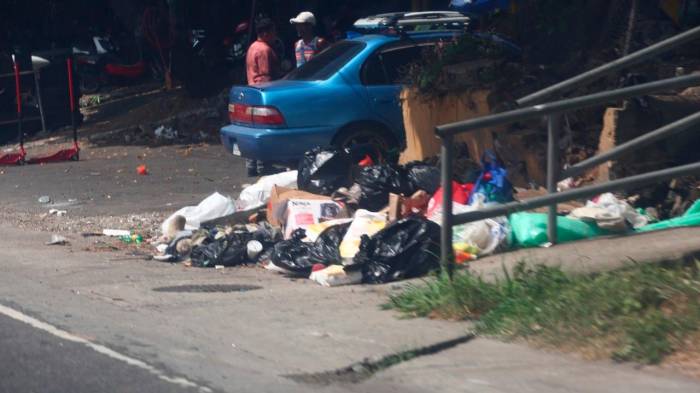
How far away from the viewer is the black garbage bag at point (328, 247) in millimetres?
8695

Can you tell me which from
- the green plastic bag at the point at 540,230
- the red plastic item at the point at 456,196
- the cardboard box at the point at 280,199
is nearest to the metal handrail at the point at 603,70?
the green plastic bag at the point at 540,230

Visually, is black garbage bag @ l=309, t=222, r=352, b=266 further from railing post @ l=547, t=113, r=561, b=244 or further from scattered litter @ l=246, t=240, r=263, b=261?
railing post @ l=547, t=113, r=561, b=244

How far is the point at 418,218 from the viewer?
8.62 m

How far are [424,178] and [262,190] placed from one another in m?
1.92

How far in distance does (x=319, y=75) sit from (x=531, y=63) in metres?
2.43

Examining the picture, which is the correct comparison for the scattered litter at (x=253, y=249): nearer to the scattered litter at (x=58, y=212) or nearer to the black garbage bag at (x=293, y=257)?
the black garbage bag at (x=293, y=257)

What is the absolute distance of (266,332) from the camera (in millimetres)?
6969

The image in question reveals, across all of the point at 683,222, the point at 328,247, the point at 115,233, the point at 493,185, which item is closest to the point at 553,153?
the point at 683,222

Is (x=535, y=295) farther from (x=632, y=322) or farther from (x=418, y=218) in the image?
(x=418, y=218)

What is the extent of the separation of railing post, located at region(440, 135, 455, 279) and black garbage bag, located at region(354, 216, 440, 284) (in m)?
0.84

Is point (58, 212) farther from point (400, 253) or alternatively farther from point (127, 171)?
point (400, 253)

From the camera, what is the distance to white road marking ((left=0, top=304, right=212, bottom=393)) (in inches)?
233

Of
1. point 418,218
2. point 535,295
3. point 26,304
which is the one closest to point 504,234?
point 418,218

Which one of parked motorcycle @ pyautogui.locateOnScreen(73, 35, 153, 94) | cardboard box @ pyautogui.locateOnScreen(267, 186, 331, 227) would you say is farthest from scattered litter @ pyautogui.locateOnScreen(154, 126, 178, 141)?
cardboard box @ pyautogui.locateOnScreen(267, 186, 331, 227)
